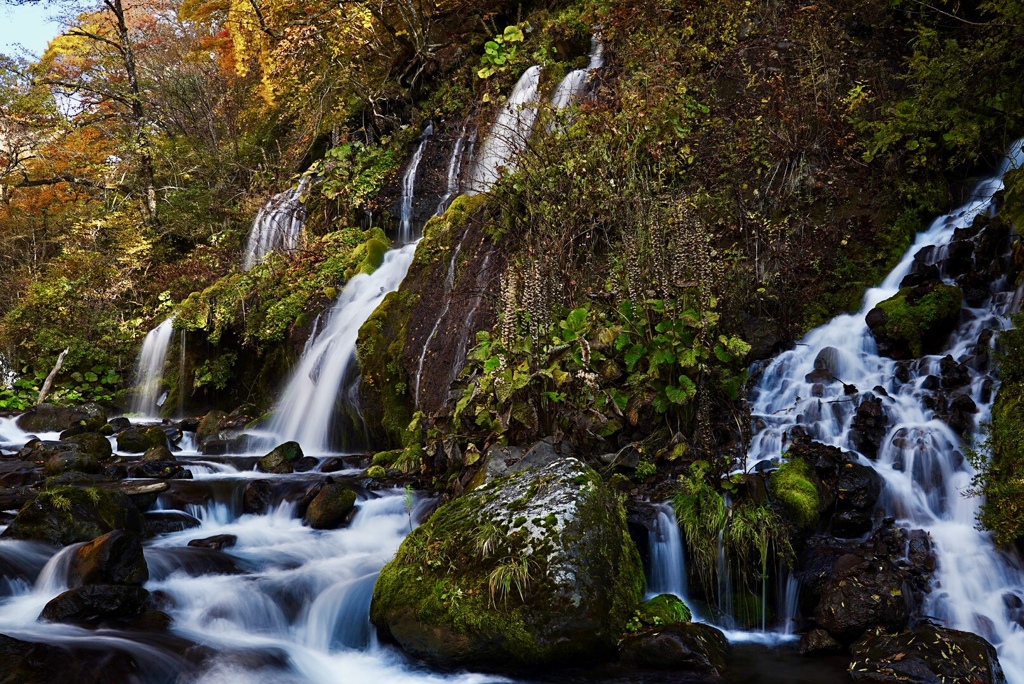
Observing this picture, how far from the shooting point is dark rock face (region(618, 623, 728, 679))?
4363mm

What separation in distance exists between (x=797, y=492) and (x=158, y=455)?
7443 millimetres

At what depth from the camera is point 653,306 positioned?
5945 mm

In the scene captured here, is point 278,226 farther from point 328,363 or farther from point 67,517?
point 67,517

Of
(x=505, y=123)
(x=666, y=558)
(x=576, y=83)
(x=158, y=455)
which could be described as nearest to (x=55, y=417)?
(x=158, y=455)

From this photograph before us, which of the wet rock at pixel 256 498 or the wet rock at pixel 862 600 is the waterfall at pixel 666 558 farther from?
the wet rock at pixel 256 498

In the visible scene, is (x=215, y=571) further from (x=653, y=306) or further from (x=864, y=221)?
(x=864, y=221)

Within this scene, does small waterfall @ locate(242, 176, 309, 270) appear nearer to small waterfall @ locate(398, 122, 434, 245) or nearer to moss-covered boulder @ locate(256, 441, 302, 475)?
small waterfall @ locate(398, 122, 434, 245)

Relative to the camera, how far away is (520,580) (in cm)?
446

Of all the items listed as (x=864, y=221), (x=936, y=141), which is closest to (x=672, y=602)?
(x=864, y=221)

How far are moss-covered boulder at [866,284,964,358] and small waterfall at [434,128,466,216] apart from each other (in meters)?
7.43

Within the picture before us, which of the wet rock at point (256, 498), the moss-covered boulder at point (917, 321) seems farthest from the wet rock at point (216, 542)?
the moss-covered boulder at point (917, 321)

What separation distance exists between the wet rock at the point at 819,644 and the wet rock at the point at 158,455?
7.45m

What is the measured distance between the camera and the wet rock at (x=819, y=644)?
179 inches

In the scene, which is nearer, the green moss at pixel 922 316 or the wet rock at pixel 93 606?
the wet rock at pixel 93 606
